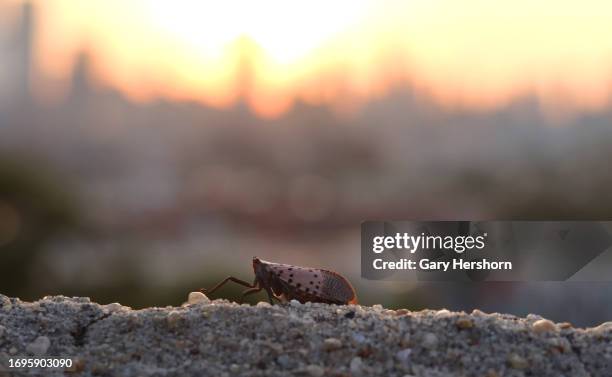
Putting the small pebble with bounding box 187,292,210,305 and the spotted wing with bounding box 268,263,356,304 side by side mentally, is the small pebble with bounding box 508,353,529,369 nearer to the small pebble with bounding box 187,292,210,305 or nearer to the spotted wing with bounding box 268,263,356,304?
the spotted wing with bounding box 268,263,356,304

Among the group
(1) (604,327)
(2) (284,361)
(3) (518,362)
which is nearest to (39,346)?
(2) (284,361)

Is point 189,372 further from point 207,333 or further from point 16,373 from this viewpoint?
point 16,373

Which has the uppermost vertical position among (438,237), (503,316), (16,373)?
(438,237)

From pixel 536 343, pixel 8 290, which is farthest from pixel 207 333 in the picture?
pixel 8 290

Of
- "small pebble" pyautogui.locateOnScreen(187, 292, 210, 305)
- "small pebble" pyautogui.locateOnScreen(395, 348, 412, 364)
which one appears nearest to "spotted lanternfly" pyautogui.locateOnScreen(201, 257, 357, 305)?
"small pebble" pyautogui.locateOnScreen(187, 292, 210, 305)

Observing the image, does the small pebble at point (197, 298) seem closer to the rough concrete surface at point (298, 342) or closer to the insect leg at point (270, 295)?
the rough concrete surface at point (298, 342)

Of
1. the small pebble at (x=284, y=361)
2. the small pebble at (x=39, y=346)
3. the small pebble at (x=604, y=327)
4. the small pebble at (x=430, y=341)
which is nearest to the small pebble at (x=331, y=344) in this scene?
the small pebble at (x=284, y=361)
